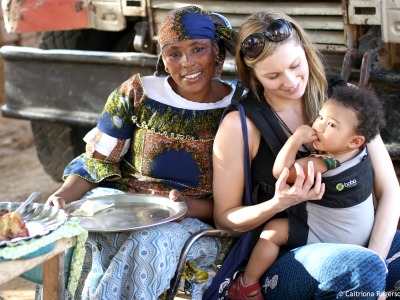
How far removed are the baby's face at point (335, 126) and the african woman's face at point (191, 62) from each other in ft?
1.89

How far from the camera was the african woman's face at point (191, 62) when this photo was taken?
139 inches

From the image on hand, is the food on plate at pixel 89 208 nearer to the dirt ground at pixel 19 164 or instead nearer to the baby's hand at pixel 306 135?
the baby's hand at pixel 306 135

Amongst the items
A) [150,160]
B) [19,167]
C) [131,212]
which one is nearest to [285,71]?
[150,160]

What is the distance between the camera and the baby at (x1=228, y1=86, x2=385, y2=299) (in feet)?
10.4

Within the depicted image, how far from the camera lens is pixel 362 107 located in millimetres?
3170

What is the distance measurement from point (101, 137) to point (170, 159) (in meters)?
0.31

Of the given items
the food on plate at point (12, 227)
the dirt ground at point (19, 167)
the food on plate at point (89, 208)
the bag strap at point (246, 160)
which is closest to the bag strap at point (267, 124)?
the bag strap at point (246, 160)

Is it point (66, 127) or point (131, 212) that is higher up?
point (131, 212)

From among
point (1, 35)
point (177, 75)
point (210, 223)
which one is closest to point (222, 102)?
point (177, 75)

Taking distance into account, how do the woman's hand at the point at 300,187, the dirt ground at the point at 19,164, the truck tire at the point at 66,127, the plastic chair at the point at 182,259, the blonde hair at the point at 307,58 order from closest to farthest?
the woman's hand at the point at 300,187 → the plastic chair at the point at 182,259 → the blonde hair at the point at 307,58 → the truck tire at the point at 66,127 → the dirt ground at the point at 19,164

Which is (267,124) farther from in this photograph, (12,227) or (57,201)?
(12,227)

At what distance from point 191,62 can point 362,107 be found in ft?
2.39

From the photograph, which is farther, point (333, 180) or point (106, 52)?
point (106, 52)

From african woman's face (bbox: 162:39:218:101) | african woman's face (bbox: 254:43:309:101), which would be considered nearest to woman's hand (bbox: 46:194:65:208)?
african woman's face (bbox: 162:39:218:101)
